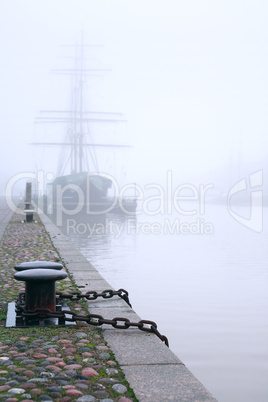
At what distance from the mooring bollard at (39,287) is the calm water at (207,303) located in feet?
5.90

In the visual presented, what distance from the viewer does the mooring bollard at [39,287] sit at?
450 cm

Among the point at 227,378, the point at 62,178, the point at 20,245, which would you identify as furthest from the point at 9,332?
the point at 62,178

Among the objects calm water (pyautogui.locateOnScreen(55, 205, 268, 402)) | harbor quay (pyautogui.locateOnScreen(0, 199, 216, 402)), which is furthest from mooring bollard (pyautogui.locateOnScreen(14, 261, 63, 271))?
calm water (pyautogui.locateOnScreen(55, 205, 268, 402))

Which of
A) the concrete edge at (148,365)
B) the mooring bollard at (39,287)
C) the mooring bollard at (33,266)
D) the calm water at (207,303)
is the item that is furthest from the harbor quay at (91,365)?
the calm water at (207,303)

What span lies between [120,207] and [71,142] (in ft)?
42.6

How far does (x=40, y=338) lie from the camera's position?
408 centimetres

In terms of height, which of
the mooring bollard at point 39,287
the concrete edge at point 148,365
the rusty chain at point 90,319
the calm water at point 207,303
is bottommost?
the calm water at point 207,303

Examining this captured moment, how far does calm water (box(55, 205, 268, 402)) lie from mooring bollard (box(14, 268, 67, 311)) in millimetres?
1798

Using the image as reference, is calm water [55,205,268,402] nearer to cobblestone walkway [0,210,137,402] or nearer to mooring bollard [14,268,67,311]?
cobblestone walkway [0,210,137,402]

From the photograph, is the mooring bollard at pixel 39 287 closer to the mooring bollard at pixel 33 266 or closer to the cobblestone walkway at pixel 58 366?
the cobblestone walkway at pixel 58 366

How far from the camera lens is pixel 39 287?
4531mm

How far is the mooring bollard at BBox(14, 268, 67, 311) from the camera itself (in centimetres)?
450

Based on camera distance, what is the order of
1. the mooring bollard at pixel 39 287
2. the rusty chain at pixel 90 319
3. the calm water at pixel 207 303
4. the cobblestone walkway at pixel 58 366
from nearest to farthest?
the cobblestone walkway at pixel 58 366 → the rusty chain at pixel 90 319 → the mooring bollard at pixel 39 287 → the calm water at pixel 207 303

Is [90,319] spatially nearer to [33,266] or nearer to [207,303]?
[33,266]
